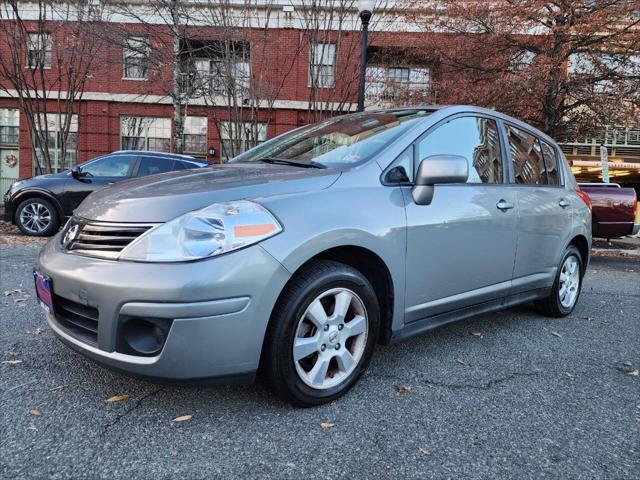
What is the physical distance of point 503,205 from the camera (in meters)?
3.26

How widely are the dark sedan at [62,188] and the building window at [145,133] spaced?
33.0 ft

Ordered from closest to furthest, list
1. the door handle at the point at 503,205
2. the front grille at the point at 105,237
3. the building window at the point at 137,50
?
the front grille at the point at 105,237 → the door handle at the point at 503,205 → the building window at the point at 137,50

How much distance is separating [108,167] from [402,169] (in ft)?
24.2

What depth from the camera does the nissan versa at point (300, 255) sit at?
1.94 m

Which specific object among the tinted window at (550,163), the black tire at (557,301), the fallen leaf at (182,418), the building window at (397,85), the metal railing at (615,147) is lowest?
the fallen leaf at (182,418)

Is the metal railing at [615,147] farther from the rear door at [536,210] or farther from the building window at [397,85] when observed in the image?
the rear door at [536,210]

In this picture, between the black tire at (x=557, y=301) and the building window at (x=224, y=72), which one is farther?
the building window at (x=224, y=72)

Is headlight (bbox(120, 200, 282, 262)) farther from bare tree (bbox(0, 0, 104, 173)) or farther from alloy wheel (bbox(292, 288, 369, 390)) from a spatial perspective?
bare tree (bbox(0, 0, 104, 173))

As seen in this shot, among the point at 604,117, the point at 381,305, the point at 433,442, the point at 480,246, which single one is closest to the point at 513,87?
the point at 604,117

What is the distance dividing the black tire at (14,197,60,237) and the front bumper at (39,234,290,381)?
7431 mm

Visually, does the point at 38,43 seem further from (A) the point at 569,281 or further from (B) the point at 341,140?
(A) the point at 569,281

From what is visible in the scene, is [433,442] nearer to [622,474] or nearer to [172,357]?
[622,474]

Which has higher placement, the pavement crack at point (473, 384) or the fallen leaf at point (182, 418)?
the fallen leaf at point (182, 418)

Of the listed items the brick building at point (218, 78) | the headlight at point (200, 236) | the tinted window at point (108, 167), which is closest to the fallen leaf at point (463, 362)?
the headlight at point (200, 236)
